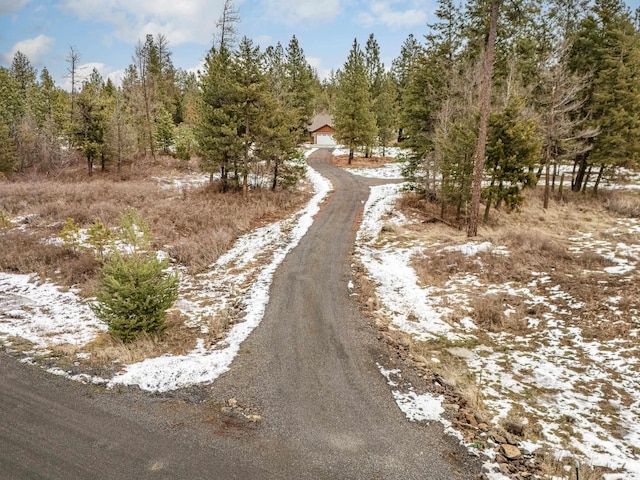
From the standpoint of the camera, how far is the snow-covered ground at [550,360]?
6.69 meters

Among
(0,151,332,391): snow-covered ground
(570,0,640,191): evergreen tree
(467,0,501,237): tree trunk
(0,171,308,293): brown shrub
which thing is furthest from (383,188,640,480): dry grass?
(0,171,308,293): brown shrub

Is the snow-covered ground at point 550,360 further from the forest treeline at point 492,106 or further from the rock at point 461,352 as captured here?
the forest treeline at point 492,106

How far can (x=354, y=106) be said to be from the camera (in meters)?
44.6

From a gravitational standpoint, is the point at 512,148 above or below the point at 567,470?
above

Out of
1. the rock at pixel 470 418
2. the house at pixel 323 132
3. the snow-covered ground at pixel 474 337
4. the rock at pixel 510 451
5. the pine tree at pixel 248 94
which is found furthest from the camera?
the house at pixel 323 132

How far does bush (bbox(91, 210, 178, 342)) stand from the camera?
9.55 m

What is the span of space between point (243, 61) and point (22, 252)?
16.7m

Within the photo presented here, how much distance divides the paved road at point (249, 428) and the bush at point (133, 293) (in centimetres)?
195

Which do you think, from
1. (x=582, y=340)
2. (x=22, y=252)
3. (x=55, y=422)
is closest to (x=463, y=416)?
(x=582, y=340)

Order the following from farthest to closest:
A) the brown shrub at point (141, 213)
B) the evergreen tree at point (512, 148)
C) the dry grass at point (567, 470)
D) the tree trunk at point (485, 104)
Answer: the evergreen tree at point (512, 148) → the brown shrub at point (141, 213) → the tree trunk at point (485, 104) → the dry grass at point (567, 470)

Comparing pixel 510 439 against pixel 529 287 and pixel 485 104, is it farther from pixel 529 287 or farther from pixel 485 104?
pixel 485 104

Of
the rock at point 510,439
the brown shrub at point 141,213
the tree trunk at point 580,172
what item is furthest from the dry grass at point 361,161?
the rock at point 510,439

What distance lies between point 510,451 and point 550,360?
12.7 feet

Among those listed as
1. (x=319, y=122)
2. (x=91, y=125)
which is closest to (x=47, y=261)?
(x=91, y=125)
